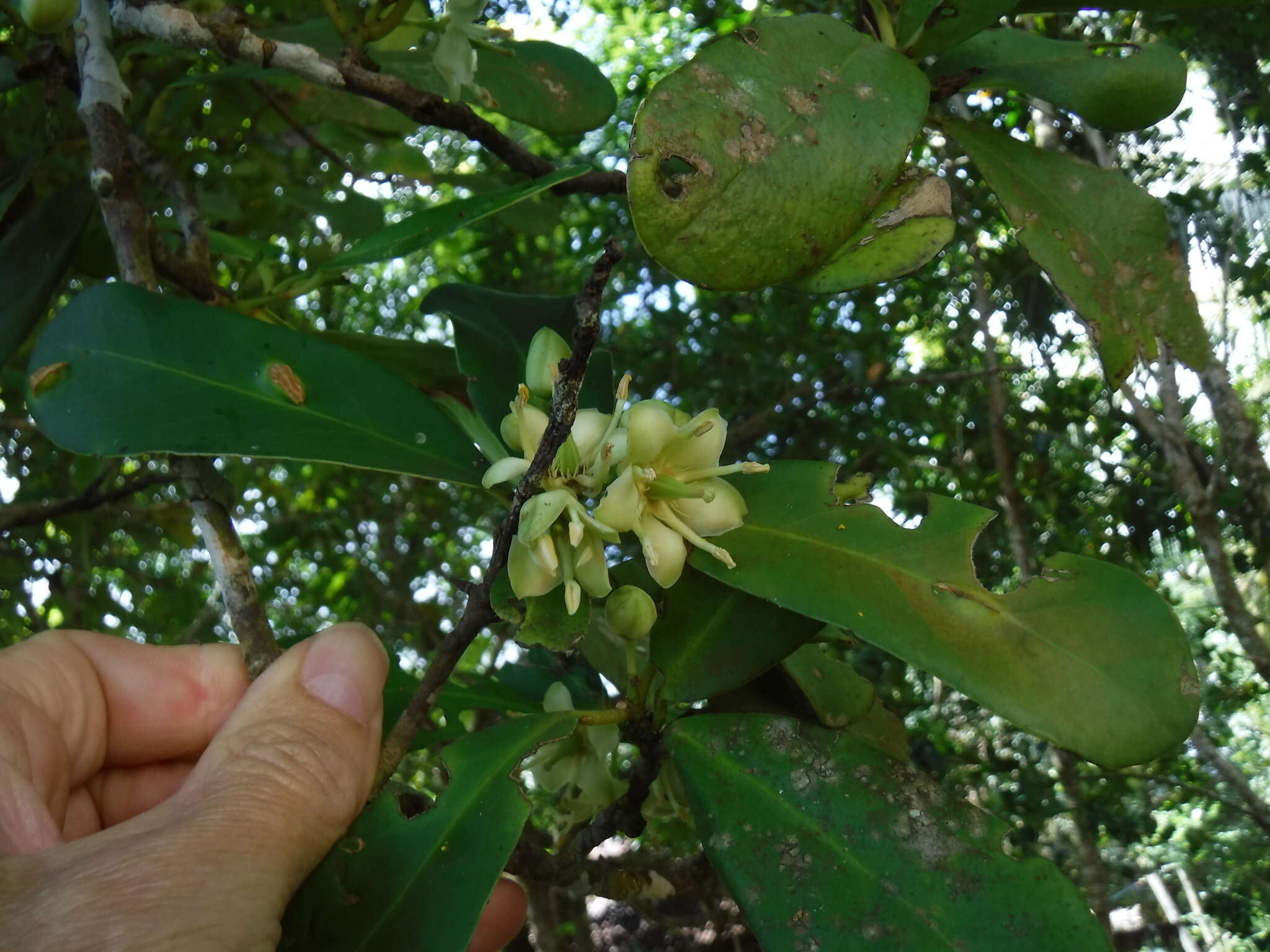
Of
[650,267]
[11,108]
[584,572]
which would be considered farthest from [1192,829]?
[11,108]

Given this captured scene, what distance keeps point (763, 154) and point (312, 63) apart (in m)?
0.66

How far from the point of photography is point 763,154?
0.80 meters

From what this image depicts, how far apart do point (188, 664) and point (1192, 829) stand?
3652 mm

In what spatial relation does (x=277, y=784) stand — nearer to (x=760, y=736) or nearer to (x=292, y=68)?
(x=760, y=736)

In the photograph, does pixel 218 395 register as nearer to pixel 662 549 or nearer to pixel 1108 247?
pixel 662 549

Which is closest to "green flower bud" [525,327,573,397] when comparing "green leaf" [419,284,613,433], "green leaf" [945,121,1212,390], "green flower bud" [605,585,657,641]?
"green leaf" [419,284,613,433]

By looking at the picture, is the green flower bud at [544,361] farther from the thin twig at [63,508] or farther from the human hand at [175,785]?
the thin twig at [63,508]

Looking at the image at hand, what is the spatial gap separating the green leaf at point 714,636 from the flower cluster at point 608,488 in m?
0.07

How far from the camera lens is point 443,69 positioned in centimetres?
130

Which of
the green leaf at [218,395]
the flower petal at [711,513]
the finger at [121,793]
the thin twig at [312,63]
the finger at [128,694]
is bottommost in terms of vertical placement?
the flower petal at [711,513]

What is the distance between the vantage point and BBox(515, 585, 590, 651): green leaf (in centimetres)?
87

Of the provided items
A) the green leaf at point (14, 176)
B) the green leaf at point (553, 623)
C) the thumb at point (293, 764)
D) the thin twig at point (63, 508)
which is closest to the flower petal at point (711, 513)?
the green leaf at point (553, 623)

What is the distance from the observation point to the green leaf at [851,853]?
843 mm

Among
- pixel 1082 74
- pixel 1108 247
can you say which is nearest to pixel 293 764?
pixel 1108 247
